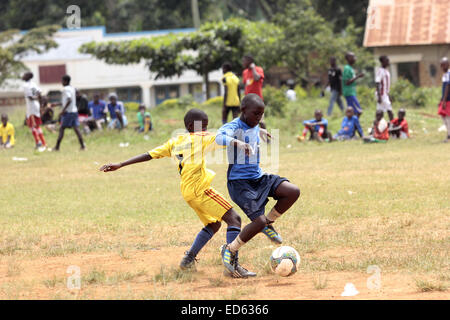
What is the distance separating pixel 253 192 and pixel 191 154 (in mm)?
618

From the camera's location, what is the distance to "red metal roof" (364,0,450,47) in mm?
32312

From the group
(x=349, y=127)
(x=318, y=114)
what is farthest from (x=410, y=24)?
(x=318, y=114)

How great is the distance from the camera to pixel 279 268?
5.72m

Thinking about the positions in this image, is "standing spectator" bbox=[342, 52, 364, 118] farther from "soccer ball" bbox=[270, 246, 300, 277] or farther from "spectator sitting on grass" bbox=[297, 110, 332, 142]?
"soccer ball" bbox=[270, 246, 300, 277]

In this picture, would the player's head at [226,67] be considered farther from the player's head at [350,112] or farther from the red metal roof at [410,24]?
the red metal roof at [410,24]

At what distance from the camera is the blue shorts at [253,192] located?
593 cm

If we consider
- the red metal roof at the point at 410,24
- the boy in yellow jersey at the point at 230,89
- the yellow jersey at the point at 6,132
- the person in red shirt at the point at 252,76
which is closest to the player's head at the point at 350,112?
the person in red shirt at the point at 252,76

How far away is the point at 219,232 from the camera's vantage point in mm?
8164

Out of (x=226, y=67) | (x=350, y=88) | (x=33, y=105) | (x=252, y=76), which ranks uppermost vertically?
(x=226, y=67)

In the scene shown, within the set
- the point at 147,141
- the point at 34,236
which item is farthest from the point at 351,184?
the point at 147,141

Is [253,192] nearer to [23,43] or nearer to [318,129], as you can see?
[318,129]

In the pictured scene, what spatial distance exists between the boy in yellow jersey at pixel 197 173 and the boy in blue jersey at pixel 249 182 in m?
0.15

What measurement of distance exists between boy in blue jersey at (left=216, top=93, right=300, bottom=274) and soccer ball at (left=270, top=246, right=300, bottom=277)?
254 millimetres
